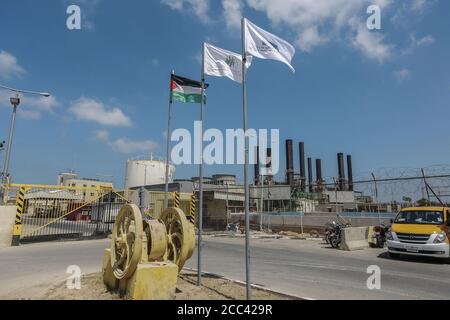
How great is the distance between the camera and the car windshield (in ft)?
42.5

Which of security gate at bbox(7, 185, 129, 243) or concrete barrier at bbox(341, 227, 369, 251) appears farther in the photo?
security gate at bbox(7, 185, 129, 243)

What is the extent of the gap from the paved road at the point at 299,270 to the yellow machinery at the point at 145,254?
1.83 metres

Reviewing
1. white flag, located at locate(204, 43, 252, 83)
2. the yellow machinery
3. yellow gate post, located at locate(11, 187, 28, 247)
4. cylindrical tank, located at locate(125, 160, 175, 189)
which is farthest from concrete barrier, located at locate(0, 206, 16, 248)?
cylindrical tank, located at locate(125, 160, 175, 189)

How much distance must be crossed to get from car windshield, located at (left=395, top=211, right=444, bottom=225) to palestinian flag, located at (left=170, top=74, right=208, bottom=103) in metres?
9.50

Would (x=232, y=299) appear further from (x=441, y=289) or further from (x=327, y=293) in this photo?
(x=441, y=289)

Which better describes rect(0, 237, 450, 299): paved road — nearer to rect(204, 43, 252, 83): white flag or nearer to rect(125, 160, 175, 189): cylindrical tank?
rect(204, 43, 252, 83): white flag

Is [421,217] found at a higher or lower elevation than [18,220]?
higher

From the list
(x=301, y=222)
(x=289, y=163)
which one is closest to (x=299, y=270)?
(x=301, y=222)

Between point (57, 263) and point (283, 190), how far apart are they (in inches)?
959

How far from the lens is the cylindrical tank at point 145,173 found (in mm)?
56938

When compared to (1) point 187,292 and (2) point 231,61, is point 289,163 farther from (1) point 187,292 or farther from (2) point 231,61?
(1) point 187,292

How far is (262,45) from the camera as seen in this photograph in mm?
7508

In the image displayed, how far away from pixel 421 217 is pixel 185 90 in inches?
404
